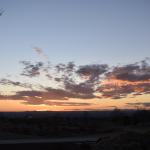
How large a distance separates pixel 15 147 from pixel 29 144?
0.93 m

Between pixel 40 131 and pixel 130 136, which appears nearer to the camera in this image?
pixel 130 136

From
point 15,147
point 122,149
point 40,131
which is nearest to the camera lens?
point 122,149

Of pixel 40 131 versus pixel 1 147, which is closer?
pixel 1 147

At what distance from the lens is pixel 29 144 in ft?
81.3

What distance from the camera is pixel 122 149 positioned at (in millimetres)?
22688

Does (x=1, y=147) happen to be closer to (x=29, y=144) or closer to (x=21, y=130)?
(x=29, y=144)

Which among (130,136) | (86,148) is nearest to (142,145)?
(130,136)

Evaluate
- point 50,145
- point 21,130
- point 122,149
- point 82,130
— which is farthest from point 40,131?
point 122,149

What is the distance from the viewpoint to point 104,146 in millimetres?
23547

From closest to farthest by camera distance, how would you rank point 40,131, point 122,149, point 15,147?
1. point 122,149
2. point 15,147
3. point 40,131

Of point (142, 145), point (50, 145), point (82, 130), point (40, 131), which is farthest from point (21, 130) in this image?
point (142, 145)

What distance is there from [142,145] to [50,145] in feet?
18.7

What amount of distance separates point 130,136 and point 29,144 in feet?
21.0

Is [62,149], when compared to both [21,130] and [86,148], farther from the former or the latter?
[21,130]
